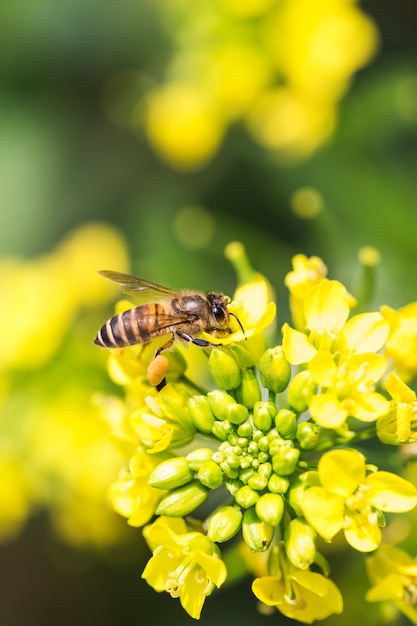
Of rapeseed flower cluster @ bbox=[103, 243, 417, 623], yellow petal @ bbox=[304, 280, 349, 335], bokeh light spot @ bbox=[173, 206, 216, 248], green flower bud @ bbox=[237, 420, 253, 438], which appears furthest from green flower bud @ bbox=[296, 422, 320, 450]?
bokeh light spot @ bbox=[173, 206, 216, 248]

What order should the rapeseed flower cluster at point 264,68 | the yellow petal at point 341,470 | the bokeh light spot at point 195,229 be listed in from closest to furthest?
the yellow petal at point 341,470
the bokeh light spot at point 195,229
the rapeseed flower cluster at point 264,68

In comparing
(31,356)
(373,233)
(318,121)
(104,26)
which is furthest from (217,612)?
(104,26)

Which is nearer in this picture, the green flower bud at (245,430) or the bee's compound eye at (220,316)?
the green flower bud at (245,430)

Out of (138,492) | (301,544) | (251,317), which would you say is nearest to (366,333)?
(251,317)

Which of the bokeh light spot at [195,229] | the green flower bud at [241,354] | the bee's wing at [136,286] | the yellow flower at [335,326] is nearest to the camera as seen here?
the yellow flower at [335,326]

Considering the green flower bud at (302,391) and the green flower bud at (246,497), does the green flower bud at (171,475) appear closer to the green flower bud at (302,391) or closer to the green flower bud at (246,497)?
the green flower bud at (246,497)

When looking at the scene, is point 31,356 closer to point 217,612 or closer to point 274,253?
point 274,253

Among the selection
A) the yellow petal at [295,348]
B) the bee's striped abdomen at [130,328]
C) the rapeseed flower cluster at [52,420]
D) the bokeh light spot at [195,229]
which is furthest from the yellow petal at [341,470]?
the bokeh light spot at [195,229]
